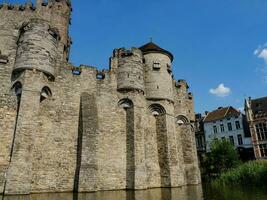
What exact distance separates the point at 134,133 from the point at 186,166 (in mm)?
6029

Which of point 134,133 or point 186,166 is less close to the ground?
point 134,133

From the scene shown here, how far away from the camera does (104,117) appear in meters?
15.6

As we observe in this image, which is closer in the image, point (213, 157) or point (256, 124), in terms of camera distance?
point (213, 157)

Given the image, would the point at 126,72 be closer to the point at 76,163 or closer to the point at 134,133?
the point at 134,133

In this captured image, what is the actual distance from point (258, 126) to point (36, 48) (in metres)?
27.5

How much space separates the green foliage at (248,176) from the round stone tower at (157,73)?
6.79 metres

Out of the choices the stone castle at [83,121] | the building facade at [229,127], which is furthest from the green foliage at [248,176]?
the building facade at [229,127]

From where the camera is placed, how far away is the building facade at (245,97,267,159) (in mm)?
29625

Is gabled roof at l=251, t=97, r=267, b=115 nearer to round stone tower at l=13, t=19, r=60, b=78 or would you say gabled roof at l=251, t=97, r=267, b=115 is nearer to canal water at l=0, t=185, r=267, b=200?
canal water at l=0, t=185, r=267, b=200

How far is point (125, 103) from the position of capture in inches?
650

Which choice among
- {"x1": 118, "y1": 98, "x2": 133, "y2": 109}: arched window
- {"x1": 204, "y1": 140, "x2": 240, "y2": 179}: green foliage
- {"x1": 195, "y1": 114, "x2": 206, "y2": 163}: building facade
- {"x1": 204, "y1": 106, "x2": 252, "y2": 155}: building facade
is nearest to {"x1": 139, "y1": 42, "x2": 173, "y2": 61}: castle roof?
{"x1": 118, "y1": 98, "x2": 133, "y2": 109}: arched window

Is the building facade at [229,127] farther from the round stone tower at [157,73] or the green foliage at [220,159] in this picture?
the round stone tower at [157,73]

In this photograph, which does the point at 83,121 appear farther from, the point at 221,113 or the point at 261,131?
the point at 221,113

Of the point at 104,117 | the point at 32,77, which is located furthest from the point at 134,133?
the point at 32,77
